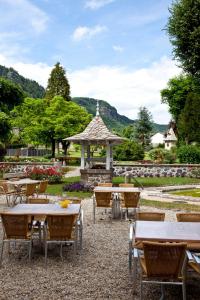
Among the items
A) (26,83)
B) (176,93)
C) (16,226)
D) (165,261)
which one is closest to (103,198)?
(16,226)

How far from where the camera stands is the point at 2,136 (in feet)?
93.9

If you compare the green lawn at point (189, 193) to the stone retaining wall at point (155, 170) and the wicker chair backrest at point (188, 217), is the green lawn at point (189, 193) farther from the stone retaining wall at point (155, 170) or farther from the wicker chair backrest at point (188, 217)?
the wicker chair backrest at point (188, 217)

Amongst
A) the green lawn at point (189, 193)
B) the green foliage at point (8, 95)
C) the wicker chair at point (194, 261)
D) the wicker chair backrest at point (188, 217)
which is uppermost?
the green foliage at point (8, 95)

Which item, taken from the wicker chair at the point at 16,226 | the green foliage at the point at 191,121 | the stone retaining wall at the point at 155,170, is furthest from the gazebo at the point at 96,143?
the green foliage at the point at 191,121

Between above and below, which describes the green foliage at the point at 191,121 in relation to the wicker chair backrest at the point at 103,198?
above

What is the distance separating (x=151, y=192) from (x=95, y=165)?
3.50 meters

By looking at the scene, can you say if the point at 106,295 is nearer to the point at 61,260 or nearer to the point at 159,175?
the point at 61,260

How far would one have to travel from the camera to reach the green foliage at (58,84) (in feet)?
188

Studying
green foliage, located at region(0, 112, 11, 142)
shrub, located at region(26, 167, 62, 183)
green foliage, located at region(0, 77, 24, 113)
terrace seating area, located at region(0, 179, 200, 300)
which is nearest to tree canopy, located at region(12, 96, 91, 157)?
green foliage, located at region(0, 77, 24, 113)

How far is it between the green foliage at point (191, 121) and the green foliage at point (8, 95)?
677 inches

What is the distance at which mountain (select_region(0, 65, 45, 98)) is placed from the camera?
133 meters

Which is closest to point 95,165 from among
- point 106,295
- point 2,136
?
point 2,136

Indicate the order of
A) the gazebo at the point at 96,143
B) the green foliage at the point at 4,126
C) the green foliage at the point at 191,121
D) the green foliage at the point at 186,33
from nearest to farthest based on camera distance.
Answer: the gazebo at the point at 96,143, the green foliage at the point at 186,33, the green foliage at the point at 4,126, the green foliage at the point at 191,121

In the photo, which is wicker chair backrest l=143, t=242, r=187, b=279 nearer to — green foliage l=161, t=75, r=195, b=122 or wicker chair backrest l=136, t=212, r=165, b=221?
wicker chair backrest l=136, t=212, r=165, b=221
